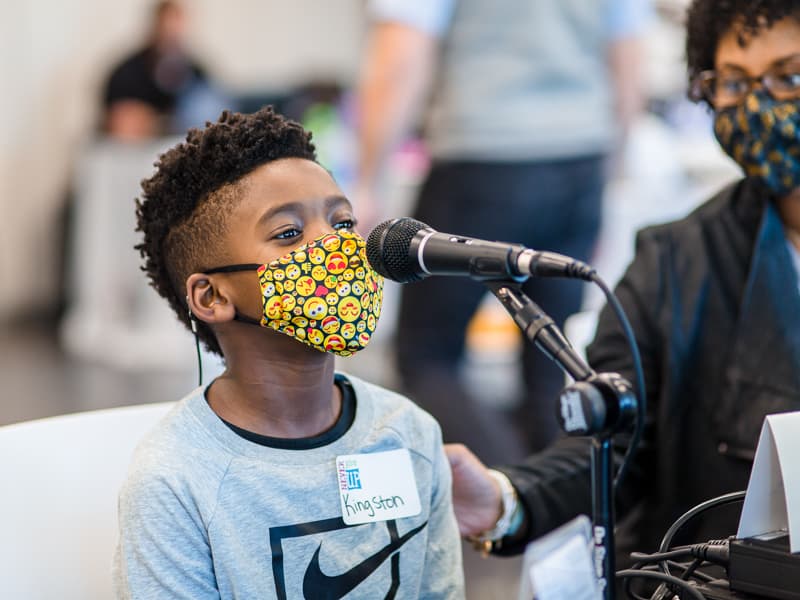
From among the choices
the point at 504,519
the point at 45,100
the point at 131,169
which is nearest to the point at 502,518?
the point at 504,519

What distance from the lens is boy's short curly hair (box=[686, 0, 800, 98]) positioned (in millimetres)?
1487

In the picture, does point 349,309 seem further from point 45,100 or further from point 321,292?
point 45,100

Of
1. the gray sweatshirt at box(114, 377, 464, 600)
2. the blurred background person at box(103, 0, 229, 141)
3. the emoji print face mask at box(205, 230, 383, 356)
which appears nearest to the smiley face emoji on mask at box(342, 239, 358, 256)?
the emoji print face mask at box(205, 230, 383, 356)

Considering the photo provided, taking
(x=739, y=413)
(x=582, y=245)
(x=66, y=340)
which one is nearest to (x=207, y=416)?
(x=739, y=413)

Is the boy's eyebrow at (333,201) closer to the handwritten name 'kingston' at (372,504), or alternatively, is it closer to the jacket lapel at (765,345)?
the handwritten name 'kingston' at (372,504)

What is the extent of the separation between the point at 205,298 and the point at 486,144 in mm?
1395

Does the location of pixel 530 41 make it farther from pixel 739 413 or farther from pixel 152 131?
pixel 152 131

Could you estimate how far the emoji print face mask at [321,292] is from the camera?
1.15m

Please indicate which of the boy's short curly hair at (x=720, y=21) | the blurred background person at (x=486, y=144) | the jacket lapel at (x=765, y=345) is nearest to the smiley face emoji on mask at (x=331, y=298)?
the jacket lapel at (x=765, y=345)

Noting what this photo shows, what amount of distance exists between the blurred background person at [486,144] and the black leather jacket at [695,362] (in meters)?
0.84

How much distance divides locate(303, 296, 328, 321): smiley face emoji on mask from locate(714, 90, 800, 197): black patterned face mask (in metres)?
0.72

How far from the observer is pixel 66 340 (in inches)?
226

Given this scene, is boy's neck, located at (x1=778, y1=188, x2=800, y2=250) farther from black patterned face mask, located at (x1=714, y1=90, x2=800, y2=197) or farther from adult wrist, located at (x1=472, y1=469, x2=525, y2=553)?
adult wrist, located at (x1=472, y1=469, x2=525, y2=553)

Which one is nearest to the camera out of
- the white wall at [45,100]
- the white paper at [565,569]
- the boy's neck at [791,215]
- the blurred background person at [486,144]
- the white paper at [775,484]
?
the white paper at [565,569]
